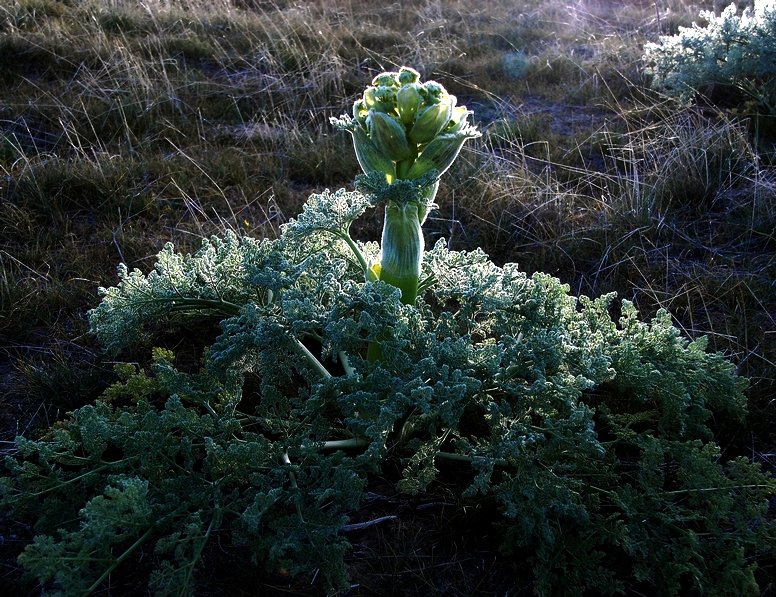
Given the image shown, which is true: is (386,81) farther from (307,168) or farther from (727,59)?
(727,59)

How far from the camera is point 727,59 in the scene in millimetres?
4914

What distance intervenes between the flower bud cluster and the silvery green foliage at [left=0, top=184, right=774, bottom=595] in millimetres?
220

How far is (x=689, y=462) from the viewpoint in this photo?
204 centimetres

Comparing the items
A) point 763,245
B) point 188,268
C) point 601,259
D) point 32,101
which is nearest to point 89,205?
point 32,101

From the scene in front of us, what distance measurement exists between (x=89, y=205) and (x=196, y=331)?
141cm

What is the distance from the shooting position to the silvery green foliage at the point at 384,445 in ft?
5.95

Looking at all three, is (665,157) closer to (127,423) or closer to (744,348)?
(744,348)

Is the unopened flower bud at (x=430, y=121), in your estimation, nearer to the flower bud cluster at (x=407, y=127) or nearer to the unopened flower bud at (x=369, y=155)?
the flower bud cluster at (x=407, y=127)

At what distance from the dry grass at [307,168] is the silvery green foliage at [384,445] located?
0.37 m

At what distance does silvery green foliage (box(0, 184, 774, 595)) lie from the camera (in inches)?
71.4

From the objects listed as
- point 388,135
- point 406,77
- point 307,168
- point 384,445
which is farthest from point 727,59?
point 384,445

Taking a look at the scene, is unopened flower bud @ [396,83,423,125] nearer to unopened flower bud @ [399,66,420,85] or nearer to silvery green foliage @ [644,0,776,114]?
unopened flower bud @ [399,66,420,85]

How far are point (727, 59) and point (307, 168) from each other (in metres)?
3.06

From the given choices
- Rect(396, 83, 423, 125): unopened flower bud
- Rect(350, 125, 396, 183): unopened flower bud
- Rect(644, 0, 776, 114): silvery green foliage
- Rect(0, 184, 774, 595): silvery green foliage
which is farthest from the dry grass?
Rect(396, 83, 423, 125): unopened flower bud
